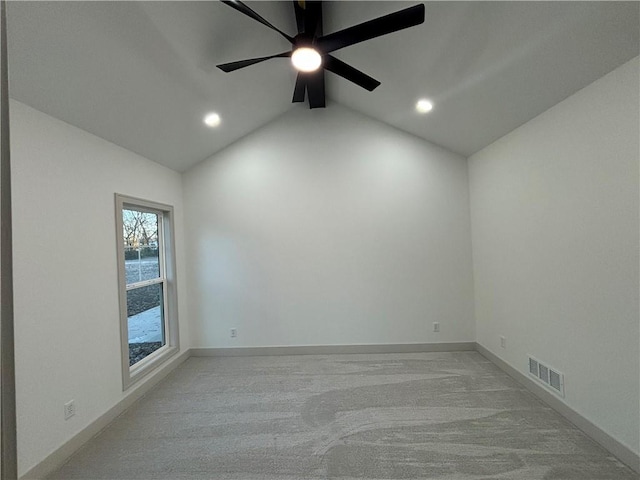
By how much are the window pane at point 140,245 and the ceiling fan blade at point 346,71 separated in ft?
7.69

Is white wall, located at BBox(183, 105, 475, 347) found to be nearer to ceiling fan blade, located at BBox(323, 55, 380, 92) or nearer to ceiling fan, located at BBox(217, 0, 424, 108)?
ceiling fan blade, located at BBox(323, 55, 380, 92)

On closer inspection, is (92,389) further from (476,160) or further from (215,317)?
(476,160)

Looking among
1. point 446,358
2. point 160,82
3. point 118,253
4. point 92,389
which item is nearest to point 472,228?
point 446,358

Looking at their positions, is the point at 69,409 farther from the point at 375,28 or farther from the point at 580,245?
the point at 580,245

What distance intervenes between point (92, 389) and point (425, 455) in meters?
2.55

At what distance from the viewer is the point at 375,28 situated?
163 centimetres

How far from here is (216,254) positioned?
12.4 feet

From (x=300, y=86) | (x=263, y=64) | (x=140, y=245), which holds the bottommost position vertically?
(x=140, y=245)

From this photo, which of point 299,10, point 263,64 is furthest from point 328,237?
point 299,10

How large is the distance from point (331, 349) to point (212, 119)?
3.14 meters

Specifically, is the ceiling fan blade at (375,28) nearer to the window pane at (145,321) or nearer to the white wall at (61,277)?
the white wall at (61,277)

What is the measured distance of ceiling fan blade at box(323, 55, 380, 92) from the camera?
197 centimetres

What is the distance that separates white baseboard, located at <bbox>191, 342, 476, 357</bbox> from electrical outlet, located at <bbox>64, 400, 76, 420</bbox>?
1.76 meters

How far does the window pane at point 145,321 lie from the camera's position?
2.88 metres
